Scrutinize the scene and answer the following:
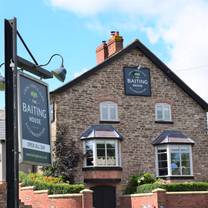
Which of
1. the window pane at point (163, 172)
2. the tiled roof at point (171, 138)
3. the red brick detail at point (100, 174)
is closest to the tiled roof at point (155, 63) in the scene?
the tiled roof at point (171, 138)

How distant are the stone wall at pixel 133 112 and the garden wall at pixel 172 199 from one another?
165 inches

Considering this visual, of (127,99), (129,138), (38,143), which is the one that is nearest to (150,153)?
(129,138)

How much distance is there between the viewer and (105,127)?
31812 millimetres

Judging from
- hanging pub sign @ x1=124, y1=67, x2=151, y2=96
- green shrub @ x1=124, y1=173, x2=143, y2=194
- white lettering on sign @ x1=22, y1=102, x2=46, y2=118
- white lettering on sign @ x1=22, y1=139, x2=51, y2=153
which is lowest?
green shrub @ x1=124, y1=173, x2=143, y2=194

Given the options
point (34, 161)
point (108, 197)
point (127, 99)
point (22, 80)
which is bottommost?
point (108, 197)

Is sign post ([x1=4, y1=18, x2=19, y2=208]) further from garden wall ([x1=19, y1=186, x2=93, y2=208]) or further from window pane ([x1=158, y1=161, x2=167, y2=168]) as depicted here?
window pane ([x1=158, y1=161, x2=167, y2=168])

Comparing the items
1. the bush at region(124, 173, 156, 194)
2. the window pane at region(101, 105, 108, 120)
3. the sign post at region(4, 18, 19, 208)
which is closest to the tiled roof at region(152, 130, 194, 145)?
Result: the bush at region(124, 173, 156, 194)

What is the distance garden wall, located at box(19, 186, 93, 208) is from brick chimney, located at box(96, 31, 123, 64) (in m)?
11.8

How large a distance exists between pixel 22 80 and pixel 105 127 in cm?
2230

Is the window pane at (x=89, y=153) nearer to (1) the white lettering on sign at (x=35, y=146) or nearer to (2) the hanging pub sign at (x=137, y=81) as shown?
(2) the hanging pub sign at (x=137, y=81)

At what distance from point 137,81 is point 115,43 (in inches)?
117

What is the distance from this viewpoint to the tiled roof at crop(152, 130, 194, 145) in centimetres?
3231

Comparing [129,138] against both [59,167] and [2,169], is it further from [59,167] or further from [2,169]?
[2,169]

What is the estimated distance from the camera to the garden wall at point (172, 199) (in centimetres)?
2652
